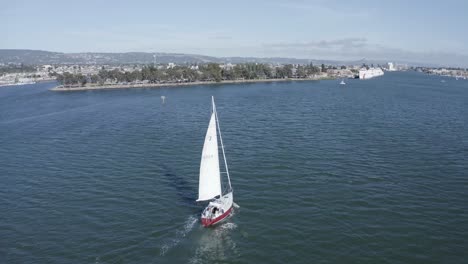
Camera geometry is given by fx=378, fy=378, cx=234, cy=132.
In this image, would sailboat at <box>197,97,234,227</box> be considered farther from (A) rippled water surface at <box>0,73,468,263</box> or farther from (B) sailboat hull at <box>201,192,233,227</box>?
(A) rippled water surface at <box>0,73,468,263</box>

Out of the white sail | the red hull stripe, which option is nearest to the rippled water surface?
the red hull stripe

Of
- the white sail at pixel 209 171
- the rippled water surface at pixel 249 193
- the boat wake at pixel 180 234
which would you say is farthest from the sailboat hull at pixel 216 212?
the boat wake at pixel 180 234

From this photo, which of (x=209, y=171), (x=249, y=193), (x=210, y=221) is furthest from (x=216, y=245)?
(x=249, y=193)

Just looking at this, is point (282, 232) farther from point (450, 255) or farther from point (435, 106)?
point (435, 106)

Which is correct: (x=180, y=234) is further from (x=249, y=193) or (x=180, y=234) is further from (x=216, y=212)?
(x=249, y=193)

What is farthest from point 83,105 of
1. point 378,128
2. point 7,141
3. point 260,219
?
point 260,219

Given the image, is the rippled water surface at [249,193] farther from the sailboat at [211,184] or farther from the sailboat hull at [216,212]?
the sailboat at [211,184]
